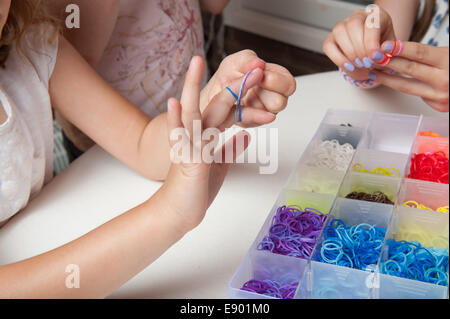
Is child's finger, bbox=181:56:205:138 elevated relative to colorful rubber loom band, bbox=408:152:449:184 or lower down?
elevated

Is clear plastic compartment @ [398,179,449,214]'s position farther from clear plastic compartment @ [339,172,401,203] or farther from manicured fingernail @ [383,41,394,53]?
manicured fingernail @ [383,41,394,53]

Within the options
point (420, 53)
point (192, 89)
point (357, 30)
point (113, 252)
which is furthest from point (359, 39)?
point (113, 252)

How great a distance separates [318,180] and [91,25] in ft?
1.24

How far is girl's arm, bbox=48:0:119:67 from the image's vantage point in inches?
25.4

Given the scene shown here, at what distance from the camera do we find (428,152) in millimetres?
574

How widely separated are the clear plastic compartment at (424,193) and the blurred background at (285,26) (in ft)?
0.58

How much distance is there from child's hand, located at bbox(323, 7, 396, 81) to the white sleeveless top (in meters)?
0.36

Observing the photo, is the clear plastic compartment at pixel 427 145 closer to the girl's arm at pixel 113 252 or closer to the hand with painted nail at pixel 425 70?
the hand with painted nail at pixel 425 70

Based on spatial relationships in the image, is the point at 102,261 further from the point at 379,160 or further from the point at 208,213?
the point at 379,160

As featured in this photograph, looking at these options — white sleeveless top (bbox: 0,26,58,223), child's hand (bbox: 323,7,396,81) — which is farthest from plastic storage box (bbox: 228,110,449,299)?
white sleeveless top (bbox: 0,26,58,223)

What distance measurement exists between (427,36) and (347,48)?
7.5 inches

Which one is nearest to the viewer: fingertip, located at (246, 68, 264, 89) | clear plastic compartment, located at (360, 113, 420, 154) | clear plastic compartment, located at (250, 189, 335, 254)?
fingertip, located at (246, 68, 264, 89)

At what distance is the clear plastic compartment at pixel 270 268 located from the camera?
45 cm

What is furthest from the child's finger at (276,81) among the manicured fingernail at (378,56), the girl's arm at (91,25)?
the girl's arm at (91,25)
